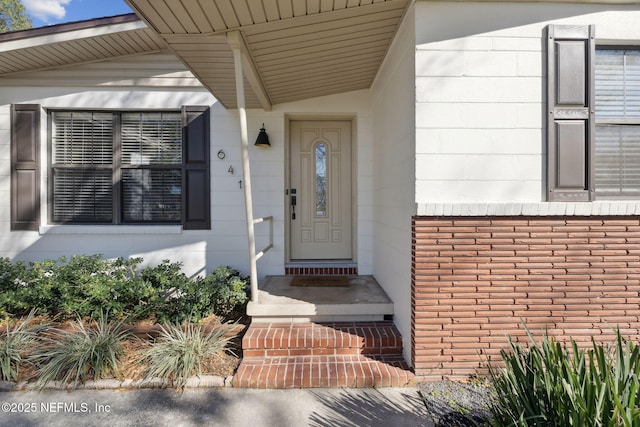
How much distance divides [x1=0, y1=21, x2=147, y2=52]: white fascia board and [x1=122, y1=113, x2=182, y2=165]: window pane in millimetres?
956

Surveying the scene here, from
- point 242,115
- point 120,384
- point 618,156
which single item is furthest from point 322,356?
point 618,156

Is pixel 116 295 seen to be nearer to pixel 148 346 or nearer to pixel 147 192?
pixel 148 346

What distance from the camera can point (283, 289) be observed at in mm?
3471

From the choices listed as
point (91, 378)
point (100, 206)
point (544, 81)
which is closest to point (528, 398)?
point (544, 81)

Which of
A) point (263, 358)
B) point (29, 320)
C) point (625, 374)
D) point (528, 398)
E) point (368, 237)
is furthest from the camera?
point (368, 237)

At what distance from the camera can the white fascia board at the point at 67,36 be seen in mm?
3463

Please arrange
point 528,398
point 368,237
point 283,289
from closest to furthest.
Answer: point 528,398 < point 283,289 < point 368,237

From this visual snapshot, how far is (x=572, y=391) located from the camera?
4.62 feet

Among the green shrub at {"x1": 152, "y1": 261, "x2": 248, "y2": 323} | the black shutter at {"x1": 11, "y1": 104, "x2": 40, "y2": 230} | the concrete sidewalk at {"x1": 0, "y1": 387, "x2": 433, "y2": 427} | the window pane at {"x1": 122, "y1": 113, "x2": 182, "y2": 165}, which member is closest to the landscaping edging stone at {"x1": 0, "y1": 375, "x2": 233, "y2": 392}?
the concrete sidewalk at {"x1": 0, "y1": 387, "x2": 433, "y2": 427}

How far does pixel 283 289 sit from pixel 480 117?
102 inches

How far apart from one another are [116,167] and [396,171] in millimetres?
3698

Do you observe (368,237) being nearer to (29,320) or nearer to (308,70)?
(308,70)

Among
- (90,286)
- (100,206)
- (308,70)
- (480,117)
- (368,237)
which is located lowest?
(90,286)

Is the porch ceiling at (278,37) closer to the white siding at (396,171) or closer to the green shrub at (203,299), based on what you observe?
the white siding at (396,171)
